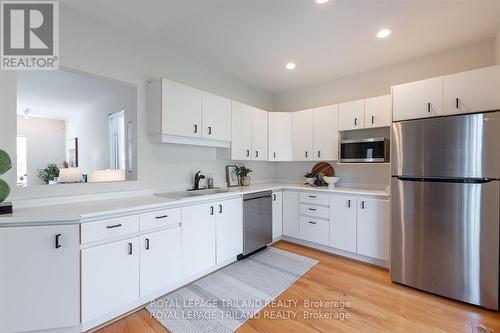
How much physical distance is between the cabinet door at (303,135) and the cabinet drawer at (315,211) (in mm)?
823

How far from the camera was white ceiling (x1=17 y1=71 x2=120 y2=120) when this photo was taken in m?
3.56

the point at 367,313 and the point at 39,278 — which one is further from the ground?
the point at 39,278

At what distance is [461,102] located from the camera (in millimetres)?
2084

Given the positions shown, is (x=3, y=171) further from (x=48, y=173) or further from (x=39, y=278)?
(x=48, y=173)

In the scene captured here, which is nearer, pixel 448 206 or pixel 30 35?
pixel 30 35

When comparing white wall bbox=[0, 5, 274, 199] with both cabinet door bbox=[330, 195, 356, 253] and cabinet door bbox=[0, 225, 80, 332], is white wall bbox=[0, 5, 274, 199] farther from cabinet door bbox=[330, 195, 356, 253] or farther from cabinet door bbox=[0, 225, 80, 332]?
cabinet door bbox=[330, 195, 356, 253]

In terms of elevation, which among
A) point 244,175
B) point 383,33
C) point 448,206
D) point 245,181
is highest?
point 383,33

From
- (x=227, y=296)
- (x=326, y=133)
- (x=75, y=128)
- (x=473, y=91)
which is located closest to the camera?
(x=473, y=91)

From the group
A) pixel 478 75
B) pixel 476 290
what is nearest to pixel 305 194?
pixel 476 290

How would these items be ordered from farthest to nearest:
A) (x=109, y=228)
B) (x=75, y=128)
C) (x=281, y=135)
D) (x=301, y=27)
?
(x=75, y=128)
(x=281, y=135)
(x=301, y=27)
(x=109, y=228)

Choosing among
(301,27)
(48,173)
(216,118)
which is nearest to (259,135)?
(216,118)

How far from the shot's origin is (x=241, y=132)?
11.0ft

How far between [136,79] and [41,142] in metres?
6.32

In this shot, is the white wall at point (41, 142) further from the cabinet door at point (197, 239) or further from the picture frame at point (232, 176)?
the cabinet door at point (197, 239)
